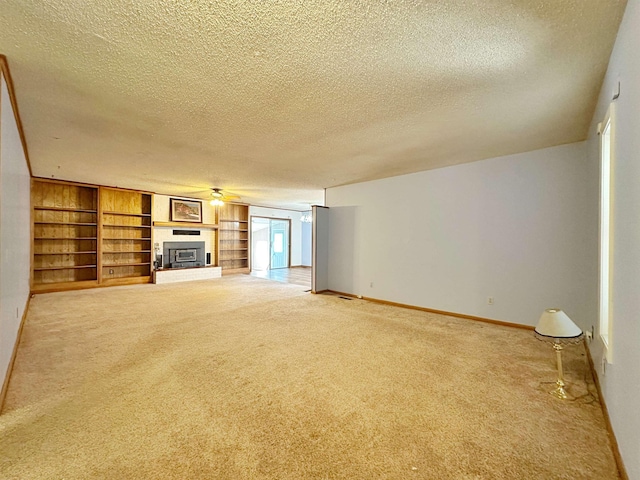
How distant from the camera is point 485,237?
4.20m

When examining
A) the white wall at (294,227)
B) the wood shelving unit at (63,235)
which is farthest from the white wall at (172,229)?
the white wall at (294,227)

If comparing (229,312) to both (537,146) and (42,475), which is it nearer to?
(42,475)

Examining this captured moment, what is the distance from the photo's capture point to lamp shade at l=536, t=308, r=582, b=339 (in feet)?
7.26

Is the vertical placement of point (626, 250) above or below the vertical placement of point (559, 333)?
above

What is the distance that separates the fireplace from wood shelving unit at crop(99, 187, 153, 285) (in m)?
0.44

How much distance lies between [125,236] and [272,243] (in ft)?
17.7

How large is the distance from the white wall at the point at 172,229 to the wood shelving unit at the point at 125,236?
0.59ft

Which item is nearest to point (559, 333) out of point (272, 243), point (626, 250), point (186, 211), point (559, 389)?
point (559, 389)

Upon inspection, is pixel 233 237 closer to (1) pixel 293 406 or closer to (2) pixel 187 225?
(2) pixel 187 225

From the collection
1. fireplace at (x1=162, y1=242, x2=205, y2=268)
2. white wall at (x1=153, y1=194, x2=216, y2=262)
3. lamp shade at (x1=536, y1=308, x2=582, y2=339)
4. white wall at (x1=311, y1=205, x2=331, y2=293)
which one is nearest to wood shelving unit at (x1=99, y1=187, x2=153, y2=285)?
white wall at (x1=153, y1=194, x2=216, y2=262)

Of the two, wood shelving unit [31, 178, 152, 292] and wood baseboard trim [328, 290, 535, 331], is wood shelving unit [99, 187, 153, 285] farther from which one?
wood baseboard trim [328, 290, 535, 331]

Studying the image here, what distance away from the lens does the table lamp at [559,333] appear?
7.20ft

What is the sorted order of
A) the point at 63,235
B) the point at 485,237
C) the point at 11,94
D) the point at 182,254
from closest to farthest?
1. the point at 11,94
2. the point at 485,237
3. the point at 63,235
4. the point at 182,254

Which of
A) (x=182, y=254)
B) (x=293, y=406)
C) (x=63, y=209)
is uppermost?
(x=63, y=209)
